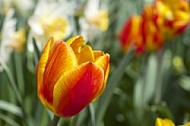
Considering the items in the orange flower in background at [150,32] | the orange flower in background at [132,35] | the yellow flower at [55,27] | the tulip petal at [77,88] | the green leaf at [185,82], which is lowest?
the green leaf at [185,82]

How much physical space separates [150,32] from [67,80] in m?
0.78

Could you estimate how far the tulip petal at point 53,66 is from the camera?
757 mm

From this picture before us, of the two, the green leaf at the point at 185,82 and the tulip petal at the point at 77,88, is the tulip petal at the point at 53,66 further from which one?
the green leaf at the point at 185,82

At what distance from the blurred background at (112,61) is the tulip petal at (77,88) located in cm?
26

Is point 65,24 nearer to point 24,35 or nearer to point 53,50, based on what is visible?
point 24,35

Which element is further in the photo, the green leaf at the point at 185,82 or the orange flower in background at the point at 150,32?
the green leaf at the point at 185,82

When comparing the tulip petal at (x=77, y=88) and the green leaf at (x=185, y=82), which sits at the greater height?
the tulip petal at (x=77, y=88)

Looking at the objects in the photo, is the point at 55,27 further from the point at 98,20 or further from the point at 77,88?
the point at 77,88

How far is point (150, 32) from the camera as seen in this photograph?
1501 mm

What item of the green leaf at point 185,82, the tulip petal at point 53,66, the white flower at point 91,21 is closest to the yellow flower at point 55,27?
the white flower at point 91,21

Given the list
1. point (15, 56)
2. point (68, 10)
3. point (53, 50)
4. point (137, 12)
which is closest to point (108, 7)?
point (137, 12)

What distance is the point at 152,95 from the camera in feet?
5.21

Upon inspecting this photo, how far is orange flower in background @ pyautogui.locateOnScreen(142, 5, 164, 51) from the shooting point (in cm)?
148

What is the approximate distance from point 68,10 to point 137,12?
2.04ft
